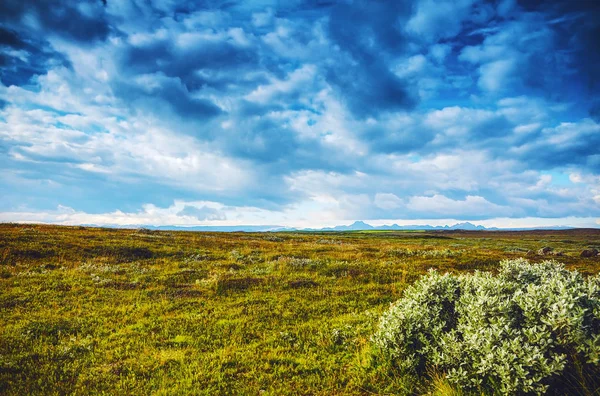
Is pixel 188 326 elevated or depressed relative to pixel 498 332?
depressed

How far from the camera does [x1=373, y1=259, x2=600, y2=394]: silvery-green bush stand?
654 centimetres

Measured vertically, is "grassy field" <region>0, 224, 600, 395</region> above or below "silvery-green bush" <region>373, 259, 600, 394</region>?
below

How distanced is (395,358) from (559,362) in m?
3.95

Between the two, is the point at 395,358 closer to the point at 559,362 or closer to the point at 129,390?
the point at 559,362

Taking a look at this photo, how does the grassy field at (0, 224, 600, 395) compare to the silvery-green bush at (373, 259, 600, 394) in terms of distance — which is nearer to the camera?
the silvery-green bush at (373, 259, 600, 394)

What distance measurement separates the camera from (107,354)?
11.1 meters

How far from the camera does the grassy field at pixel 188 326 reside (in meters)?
9.31

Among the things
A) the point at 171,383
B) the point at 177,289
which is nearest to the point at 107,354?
the point at 171,383

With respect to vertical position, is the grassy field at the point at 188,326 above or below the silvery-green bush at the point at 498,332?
below

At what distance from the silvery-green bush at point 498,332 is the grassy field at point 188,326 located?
45.1 inches

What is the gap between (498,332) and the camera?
7.07 m

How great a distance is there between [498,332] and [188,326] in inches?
459

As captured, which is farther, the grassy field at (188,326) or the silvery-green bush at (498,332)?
the grassy field at (188,326)

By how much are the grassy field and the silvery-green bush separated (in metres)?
1.15
